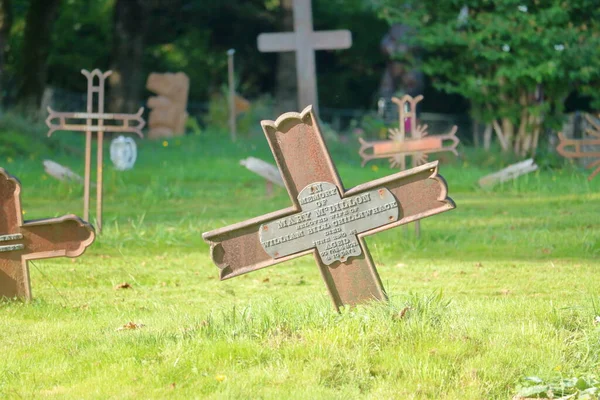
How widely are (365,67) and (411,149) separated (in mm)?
24858

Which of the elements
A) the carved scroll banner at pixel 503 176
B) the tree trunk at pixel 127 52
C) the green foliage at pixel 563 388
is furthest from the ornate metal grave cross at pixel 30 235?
the tree trunk at pixel 127 52

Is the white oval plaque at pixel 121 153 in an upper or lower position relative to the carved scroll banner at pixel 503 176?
upper

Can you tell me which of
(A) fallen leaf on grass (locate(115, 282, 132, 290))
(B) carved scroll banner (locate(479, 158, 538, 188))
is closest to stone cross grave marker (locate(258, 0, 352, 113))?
(B) carved scroll banner (locate(479, 158, 538, 188))

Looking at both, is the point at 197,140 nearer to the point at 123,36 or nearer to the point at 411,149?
the point at 123,36

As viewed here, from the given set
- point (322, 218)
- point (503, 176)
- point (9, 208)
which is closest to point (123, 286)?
point (9, 208)

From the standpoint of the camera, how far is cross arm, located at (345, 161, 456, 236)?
19.9 ft

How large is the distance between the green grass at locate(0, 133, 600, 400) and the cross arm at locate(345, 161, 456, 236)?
1.58 feet

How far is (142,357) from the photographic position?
554 cm

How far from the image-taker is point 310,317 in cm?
607

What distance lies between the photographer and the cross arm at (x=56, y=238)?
23.9 ft

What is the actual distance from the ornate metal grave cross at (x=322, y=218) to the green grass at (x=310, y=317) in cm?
27

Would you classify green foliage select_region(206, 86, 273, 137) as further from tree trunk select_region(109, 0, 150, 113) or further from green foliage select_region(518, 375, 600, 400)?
green foliage select_region(518, 375, 600, 400)

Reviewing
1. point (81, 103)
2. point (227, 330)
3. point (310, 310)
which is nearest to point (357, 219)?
point (310, 310)

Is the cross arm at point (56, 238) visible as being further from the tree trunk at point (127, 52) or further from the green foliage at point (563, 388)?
the tree trunk at point (127, 52)
